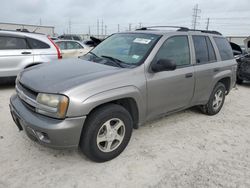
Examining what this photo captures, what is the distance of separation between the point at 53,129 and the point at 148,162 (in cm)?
135

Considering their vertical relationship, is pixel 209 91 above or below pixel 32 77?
below

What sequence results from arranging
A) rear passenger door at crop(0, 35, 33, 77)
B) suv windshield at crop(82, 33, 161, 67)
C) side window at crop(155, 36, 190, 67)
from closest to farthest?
suv windshield at crop(82, 33, 161, 67) < side window at crop(155, 36, 190, 67) < rear passenger door at crop(0, 35, 33, 77)

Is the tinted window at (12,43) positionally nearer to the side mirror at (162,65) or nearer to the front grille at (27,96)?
the front grille at (27,96)

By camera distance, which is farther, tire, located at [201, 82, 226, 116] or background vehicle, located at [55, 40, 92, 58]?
background vehicle, located at [55, 40, 92, 58]

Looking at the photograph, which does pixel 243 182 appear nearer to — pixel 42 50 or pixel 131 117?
pixel 131 117

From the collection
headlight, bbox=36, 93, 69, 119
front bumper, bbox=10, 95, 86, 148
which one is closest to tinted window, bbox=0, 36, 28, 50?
front bumper, bbox=10, 95, 86, 148

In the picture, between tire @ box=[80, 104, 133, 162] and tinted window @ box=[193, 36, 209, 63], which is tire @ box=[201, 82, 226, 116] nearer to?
tinted window @ box=[193, 36, 209, 63]

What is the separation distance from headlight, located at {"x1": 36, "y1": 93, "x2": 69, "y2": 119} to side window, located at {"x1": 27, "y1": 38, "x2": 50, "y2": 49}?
4386 mm

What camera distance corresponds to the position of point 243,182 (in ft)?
8.69

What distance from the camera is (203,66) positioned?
4062 mm

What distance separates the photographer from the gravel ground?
2.58 metres

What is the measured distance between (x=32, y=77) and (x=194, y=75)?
2.61 m

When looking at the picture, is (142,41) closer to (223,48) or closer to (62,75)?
(62,75)

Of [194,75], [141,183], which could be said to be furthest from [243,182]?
[194,75]
